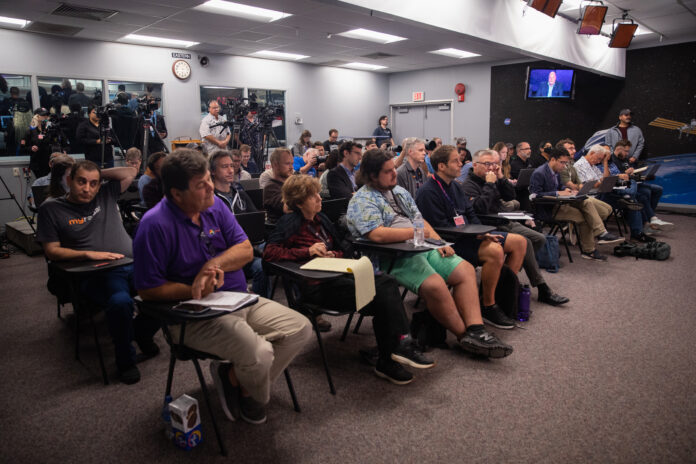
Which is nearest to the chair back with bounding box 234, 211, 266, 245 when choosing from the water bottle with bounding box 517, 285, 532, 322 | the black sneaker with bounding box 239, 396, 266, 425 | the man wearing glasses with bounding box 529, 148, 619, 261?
the black sneaker with bounding box 239, 396, 266, 425

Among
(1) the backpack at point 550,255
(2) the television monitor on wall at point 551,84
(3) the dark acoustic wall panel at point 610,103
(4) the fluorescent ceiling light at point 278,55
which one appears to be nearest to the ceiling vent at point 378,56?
(4) the fluorescent ceiling light at point 278,55

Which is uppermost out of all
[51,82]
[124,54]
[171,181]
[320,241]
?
[124,54]

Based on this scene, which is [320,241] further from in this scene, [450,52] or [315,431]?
[450,52]

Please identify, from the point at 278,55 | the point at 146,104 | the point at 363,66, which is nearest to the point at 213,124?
the point at 146,104

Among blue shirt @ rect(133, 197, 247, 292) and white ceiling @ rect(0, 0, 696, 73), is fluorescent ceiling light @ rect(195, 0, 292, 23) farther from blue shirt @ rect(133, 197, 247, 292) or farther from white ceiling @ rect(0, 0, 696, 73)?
blue shirt @ rect(133, 197, 247, 292)

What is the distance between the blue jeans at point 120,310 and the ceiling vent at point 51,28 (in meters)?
5.54

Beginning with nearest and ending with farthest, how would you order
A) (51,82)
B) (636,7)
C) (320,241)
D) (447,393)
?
(447,393), (320,241), (636,7), (51,82)

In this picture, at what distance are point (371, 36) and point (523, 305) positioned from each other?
6017mm

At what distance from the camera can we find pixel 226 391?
212cm

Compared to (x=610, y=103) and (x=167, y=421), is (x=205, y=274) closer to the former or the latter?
(x=167, y=421)

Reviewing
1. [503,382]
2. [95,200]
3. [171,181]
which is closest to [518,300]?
[503,382]

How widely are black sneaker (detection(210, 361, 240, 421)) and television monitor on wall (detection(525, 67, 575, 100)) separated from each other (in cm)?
834

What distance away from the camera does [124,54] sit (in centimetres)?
761

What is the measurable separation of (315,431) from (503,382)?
3.52 ft
